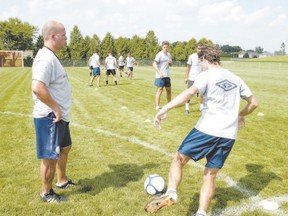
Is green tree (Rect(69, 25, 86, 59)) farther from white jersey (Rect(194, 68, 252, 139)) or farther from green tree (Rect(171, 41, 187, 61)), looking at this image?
white jersey (Rect(194, 68, 252, 139))

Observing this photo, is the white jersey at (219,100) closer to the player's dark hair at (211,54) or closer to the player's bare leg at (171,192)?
the player's dark hair at (211,54)

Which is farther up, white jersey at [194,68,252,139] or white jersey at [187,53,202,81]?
white jersey at [187,53,202,81]

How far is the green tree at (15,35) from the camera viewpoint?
270ft

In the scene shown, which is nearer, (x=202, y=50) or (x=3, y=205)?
(x=202, y=50)

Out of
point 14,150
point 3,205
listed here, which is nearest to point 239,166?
point 3,205

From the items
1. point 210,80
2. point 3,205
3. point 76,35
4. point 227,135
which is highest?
point 76,35

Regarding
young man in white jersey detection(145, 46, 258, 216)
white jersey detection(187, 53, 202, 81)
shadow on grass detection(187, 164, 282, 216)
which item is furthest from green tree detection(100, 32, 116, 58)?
young man in white jersey detection(145, 46, 258, 216)

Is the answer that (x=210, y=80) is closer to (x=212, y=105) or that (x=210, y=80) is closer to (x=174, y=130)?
(x=212, y=105)

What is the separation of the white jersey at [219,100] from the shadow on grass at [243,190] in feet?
3.70

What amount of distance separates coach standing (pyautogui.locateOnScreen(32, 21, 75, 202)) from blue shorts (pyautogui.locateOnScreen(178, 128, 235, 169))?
1538 millimetres

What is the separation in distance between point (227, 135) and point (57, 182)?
2.61 m

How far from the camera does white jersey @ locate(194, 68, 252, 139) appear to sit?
3.56m

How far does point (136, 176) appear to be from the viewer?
17.3ft

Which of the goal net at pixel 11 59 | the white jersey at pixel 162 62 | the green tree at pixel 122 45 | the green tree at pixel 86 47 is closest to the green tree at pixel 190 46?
the green tree at pixel 122 45
